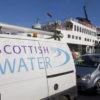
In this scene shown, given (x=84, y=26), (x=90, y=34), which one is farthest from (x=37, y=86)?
(x=90, y=34)

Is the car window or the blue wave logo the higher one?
the blue wave logo

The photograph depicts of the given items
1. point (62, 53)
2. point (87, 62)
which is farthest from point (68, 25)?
point (62, 53)

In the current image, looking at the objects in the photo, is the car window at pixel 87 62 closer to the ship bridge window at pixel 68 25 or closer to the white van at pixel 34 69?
the white van at pixel 34 69

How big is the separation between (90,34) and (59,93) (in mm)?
99096

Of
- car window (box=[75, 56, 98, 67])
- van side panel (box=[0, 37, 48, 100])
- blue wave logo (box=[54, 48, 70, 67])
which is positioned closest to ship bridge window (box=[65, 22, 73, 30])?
car window (box=[75, 56, 98, 67])

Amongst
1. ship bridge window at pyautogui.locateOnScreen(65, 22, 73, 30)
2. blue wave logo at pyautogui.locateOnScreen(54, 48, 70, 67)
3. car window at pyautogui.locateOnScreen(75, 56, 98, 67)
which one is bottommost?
car window at pyautogui.locateOnScreen(75, 56, 98, 67)

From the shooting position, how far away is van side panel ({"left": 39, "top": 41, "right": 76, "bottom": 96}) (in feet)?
17.1

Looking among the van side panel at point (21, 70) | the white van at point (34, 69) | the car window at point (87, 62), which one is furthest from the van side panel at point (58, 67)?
the car window at point (87, 62)

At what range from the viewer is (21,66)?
4480 mm

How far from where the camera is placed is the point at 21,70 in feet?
14.6

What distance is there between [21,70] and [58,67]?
1.19 meters

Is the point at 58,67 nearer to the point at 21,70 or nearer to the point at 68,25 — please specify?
the point at 21,70

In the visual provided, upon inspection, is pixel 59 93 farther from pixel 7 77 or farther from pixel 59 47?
pixel 7 77

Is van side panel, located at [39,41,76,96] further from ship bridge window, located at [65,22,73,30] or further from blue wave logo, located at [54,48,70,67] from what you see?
ship bridge window, located at [65,22,73,30]
